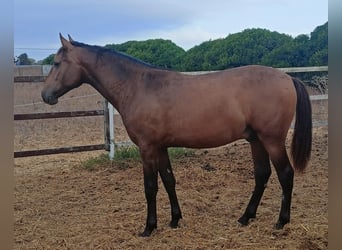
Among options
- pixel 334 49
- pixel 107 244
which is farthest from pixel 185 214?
pixel 334 49

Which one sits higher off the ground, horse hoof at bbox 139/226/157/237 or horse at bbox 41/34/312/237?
horse at bbox 41/34/312/237

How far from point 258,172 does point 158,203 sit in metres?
1.09

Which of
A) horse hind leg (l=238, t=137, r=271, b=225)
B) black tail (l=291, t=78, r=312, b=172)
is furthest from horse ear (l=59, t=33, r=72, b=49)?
black tail (l=291, t=78, r=312, b=172)

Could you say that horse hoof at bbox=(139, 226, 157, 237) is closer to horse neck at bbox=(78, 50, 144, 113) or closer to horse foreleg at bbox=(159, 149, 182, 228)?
horse foreleg at bbox=(159, 149, 182, 228)

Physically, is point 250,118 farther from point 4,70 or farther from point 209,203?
point 4,70

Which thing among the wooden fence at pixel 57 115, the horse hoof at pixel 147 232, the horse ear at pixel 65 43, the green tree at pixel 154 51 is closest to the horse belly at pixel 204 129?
the horse hoof at pixel 147 232

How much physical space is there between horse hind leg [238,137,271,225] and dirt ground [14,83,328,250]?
75 millimetres

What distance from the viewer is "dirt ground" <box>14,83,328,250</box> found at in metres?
2.74

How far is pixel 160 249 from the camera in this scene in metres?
2.63

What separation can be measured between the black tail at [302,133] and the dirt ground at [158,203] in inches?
19.9

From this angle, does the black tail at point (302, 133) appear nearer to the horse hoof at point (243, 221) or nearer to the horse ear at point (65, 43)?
the horse hoof at point (243, 221)

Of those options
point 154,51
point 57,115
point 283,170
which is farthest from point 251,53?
point 283,170

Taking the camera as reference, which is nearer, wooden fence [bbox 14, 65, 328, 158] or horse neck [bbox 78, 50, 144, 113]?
horse neck [bbox 78, 50, 144, 113]

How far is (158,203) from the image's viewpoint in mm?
3656
